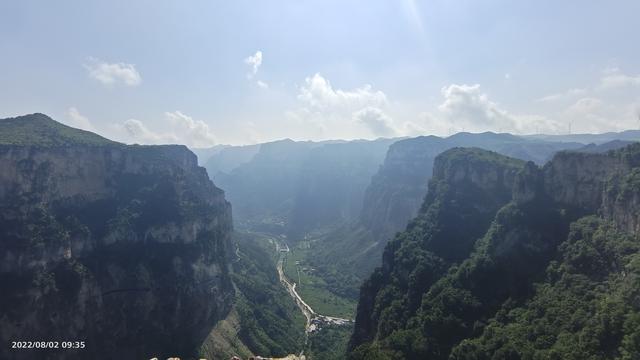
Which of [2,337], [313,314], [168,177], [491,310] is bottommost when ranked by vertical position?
[313,314]

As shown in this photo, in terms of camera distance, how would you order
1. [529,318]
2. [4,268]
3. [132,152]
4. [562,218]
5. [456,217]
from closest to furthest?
1. [529,318]
2. [562,218]
3. [4,268]
4. [456,217]
5. [132,152]

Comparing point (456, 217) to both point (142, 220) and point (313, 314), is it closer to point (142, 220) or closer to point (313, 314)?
point (313, 314)

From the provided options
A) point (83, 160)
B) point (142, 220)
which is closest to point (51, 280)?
point (142, 220)

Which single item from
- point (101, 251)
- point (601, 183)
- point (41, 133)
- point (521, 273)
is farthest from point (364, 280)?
point (41, 133)

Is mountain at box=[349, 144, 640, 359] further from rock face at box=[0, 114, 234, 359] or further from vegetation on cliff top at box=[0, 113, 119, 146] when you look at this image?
vegetation on cliff top at box=[0, 113, 119, 146]

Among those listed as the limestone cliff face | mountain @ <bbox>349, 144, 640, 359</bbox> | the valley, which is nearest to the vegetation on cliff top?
the valley
